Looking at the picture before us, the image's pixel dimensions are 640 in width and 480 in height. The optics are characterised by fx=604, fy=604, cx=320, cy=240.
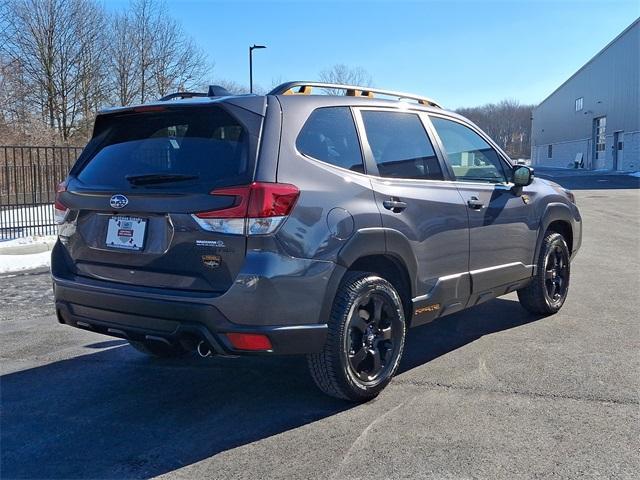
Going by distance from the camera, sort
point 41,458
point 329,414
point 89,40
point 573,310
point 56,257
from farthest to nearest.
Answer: point 89,40 < point 573,310 < point 56,257 < point 329,414 < point 41,458

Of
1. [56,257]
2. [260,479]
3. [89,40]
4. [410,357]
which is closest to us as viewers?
[260,479]

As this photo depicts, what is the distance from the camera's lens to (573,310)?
6270 mm

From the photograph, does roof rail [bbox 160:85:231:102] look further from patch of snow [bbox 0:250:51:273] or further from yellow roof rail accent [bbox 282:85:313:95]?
patch of snow [bbox 0:250:51:273]

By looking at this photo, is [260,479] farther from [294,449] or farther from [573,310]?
[573,310]

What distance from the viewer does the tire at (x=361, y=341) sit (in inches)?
141

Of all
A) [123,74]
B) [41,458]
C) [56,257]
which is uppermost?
[123,74]

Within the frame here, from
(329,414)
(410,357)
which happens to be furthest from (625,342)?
(329,414)

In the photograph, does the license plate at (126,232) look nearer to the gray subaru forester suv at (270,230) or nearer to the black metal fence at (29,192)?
the gray subaru forester suv at (270,230)

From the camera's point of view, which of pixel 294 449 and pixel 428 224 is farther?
pixel 428 224

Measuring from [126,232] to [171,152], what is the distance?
0.54m

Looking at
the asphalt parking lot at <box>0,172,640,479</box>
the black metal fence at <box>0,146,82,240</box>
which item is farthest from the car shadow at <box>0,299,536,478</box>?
the black metal fence at <box>0,146,82,240</box>

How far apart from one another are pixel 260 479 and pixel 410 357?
2.15 meters

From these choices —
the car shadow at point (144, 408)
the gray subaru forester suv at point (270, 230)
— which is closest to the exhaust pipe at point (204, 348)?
the gray subaru forester suv at point (270, 230)

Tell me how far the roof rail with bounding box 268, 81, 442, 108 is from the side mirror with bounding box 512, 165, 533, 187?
954 mm
